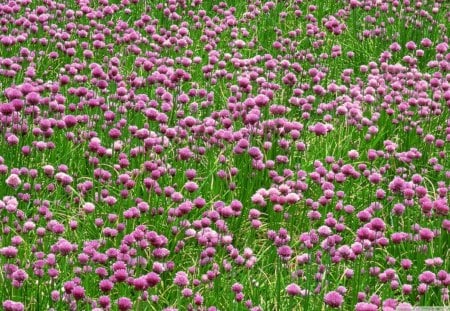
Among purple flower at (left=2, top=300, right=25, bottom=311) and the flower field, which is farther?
the flower field

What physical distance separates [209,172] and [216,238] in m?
1.26

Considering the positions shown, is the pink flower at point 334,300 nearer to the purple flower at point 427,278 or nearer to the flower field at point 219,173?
the flower field at point 219,173

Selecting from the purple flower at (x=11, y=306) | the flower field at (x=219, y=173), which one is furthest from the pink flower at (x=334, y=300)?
the purple flower at (x=11, y=306)

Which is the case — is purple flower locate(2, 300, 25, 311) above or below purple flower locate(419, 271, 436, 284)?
below

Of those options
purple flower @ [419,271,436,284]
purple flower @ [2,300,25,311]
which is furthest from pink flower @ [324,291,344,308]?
purple flower @ [2,300,25,311]

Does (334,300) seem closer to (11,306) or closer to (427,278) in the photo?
(427,278)

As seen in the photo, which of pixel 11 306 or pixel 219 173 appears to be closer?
pixel 11 306

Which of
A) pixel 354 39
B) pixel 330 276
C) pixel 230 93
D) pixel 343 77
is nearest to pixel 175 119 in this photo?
pixel 230 93

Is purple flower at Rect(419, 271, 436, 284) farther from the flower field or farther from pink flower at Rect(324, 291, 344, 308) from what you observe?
pink flower at Rect(324, 291, 344, 308)

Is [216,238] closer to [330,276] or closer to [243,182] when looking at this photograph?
[330,276]

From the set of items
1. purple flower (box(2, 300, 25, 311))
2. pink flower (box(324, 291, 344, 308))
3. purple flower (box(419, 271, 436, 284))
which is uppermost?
purple flower (box(419, 271, 436, 284))

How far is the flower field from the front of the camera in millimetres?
3639

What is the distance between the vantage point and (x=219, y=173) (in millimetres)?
4688

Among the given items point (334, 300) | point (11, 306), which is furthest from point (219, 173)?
point (11, 306)
